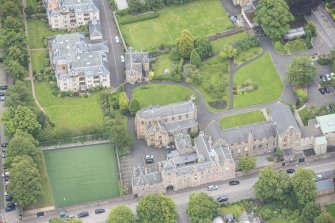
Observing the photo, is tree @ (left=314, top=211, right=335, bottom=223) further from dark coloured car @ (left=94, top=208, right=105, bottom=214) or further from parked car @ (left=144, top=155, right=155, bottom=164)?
dark coloured car @ (left=94, top=208, right=105, bottom=214)

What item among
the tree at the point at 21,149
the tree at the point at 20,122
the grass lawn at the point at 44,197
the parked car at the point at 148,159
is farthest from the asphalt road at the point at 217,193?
the tree at the point at 20,122

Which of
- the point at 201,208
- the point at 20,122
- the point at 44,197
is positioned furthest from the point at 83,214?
the point at 20,122

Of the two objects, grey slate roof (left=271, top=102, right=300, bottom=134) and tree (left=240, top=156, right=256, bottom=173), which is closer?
tree (left=240, top=156, right=256, bottom=173)

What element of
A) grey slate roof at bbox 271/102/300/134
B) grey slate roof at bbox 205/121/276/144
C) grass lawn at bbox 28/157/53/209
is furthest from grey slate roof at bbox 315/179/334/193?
grass lawn at bbox 28/157/53/209

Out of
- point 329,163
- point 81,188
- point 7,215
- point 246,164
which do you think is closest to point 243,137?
point 246,164

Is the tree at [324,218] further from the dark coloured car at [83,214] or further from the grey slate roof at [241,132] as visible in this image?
the dark coloured car at [83,214]

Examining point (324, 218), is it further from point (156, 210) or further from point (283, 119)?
point (156, 210)

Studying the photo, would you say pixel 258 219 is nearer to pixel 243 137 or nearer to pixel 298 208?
pixel 298 208
